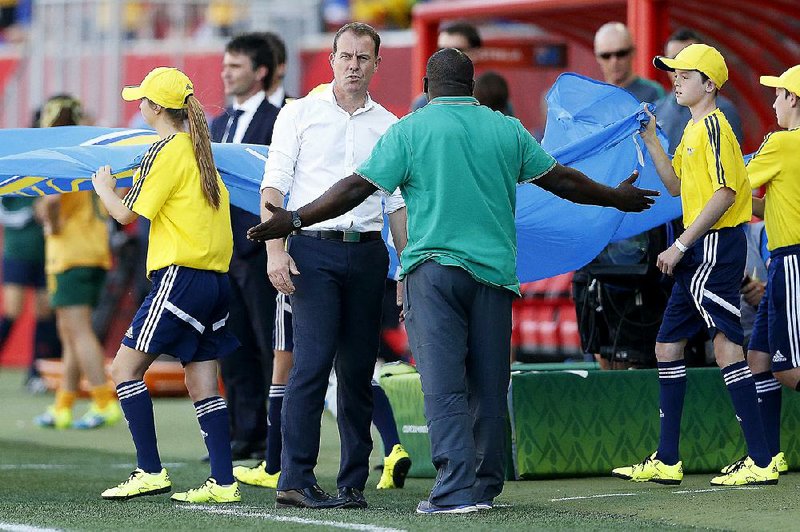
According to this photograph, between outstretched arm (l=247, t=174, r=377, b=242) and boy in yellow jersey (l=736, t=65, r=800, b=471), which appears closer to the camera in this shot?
outstretched arm (l=247, t=174, r=377, b=242)

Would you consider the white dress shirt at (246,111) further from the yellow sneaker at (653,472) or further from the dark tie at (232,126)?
the yellow sneaker at (653,472)

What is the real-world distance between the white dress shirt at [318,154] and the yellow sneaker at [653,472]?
190 centimetres

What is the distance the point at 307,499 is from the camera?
6953mm

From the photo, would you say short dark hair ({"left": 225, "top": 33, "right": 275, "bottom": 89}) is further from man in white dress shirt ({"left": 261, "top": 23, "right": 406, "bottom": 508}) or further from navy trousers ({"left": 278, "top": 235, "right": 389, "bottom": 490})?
navy trousers ({"left": 278, "top": 235, "right": 389, "bottom": 490})

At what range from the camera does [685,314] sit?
7.75 metres

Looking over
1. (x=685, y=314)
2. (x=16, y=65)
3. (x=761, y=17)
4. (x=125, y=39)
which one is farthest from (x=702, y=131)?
(x=16, y=65)

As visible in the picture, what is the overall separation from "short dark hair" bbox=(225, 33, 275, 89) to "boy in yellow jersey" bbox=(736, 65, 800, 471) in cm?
295

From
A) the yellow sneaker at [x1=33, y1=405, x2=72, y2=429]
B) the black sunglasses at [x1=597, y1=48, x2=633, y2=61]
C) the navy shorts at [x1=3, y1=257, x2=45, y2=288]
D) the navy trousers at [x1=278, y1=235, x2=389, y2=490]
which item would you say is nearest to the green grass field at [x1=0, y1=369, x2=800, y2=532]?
the navy trousers at [x1=278, y1=235, x2=389, y2=490]

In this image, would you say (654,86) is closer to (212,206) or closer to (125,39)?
(212,206)

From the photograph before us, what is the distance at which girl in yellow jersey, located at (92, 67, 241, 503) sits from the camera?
23.5 ft

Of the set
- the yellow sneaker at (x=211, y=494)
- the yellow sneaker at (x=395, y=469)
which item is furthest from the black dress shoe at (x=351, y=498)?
the yellow sneaker at (x=395, y=469)

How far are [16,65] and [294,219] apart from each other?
12480 millimetres

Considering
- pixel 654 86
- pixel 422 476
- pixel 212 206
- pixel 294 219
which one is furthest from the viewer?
pixel 654 86

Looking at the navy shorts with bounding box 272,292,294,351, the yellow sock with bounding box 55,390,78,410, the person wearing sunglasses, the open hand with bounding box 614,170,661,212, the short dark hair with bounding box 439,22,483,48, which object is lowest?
the yellow sock with bounding box 55,390,78,410
